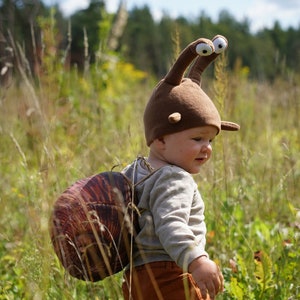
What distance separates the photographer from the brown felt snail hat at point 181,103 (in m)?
1.74

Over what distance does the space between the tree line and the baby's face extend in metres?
0.93

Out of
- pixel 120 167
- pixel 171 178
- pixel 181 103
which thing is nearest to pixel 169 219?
pixel 171 178

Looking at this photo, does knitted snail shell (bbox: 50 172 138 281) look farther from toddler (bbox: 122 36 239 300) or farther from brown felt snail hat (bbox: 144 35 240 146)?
brown felt snail hat (bbox: 144 35 240 146)

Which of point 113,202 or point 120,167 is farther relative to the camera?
point 120,167

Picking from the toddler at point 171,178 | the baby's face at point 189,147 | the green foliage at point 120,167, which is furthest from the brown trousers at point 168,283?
the baby's face at point 189,147

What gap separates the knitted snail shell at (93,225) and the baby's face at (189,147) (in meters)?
0.16

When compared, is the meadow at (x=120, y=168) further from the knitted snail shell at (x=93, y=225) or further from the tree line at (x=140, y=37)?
the tree line at (x=140, y=37)

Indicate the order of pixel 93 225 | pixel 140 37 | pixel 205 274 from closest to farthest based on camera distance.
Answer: pixel 205 274 < pixel 93 225 < pixel 140 37

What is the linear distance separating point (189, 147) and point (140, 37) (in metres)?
36.7

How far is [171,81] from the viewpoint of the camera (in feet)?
5.91

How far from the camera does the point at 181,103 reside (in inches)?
68.8

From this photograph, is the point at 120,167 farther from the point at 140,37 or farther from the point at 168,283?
the point at 140,37

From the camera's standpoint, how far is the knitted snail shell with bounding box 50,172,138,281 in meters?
1.68

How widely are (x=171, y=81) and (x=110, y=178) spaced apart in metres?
0.35
